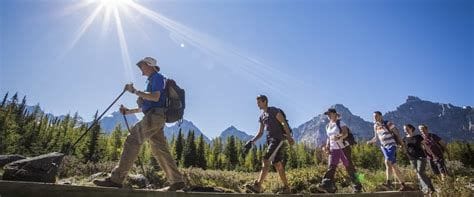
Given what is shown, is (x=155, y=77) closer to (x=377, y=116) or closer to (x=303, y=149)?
(x=377, y=116)

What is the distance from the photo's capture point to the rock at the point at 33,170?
240 inches

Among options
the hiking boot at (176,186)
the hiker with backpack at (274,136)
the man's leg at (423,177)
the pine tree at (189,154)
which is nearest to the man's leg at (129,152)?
the hiking boot at (176,186)

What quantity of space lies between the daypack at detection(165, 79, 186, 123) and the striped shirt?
22.3 ft

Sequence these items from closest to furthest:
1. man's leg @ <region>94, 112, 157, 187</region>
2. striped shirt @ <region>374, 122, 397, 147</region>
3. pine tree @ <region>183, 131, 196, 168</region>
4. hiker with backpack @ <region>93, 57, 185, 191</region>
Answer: man's leg @ <region>94, 112, 157, 187</region> → hiker with backpack @ <region>93, 57, 185, 191</region> → striped shirt @ <region>374, 122, 397, 147</region> → pine tree @ <region>183, 131, 196, 168</region>

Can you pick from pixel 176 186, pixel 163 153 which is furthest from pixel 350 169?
pixel 163 153

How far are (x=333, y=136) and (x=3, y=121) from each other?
68.6m

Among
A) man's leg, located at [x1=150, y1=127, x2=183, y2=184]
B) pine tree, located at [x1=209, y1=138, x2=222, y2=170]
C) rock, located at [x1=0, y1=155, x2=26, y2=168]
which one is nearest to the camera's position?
man's leg, located at [x1=150, y1=127, x2=183, y2=184]

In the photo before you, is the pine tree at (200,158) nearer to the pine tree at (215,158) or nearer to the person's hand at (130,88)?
the pine tree at (215,158)

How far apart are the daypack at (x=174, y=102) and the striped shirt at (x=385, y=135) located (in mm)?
6806

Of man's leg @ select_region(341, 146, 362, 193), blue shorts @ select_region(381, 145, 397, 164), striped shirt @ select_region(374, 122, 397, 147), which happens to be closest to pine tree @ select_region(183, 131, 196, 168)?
striped shirt @ select_region(374, 122, 397, 147)

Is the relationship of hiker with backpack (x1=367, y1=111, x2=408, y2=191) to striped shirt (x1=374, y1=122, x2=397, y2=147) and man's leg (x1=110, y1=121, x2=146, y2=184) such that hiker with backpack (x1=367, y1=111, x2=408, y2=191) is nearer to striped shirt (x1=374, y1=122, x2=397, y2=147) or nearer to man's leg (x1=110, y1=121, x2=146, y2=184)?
striped shirt (x1=374, y1=122, x2=397, y2=147)

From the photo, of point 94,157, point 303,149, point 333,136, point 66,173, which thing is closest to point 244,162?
point 303,149

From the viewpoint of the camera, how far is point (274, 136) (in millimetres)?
8570

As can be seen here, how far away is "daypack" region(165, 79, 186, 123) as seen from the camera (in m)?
6.89
